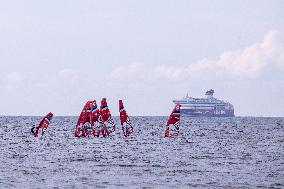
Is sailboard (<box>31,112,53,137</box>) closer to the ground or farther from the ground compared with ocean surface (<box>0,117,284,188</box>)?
farther from the ground

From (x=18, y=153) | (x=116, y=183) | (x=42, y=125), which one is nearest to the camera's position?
(x=116, y=183)

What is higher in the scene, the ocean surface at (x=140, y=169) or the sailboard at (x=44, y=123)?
the sailboard at (x=44, y=123)

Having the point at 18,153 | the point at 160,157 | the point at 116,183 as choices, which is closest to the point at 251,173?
the point at 116,183

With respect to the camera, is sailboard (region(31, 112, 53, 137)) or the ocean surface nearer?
the ocean surface

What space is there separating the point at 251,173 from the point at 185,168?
4.97 metres

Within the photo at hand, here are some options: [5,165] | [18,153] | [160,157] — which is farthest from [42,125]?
[5,165]

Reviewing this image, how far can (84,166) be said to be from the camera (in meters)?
44.8

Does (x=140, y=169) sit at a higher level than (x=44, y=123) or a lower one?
lower

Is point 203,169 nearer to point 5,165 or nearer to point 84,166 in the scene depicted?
point 84,166

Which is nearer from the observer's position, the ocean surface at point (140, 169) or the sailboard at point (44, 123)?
the ocean surface at point (140, 169)

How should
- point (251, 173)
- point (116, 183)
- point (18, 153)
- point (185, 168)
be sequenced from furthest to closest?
point (18, 153) < point (185, 168) < point (251, 173) < point (116, 183)

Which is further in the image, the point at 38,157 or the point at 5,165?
the point at 38,157

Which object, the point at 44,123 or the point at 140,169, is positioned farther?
the point at 44,123

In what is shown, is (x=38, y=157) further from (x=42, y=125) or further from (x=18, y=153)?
(x=42, y=125)
